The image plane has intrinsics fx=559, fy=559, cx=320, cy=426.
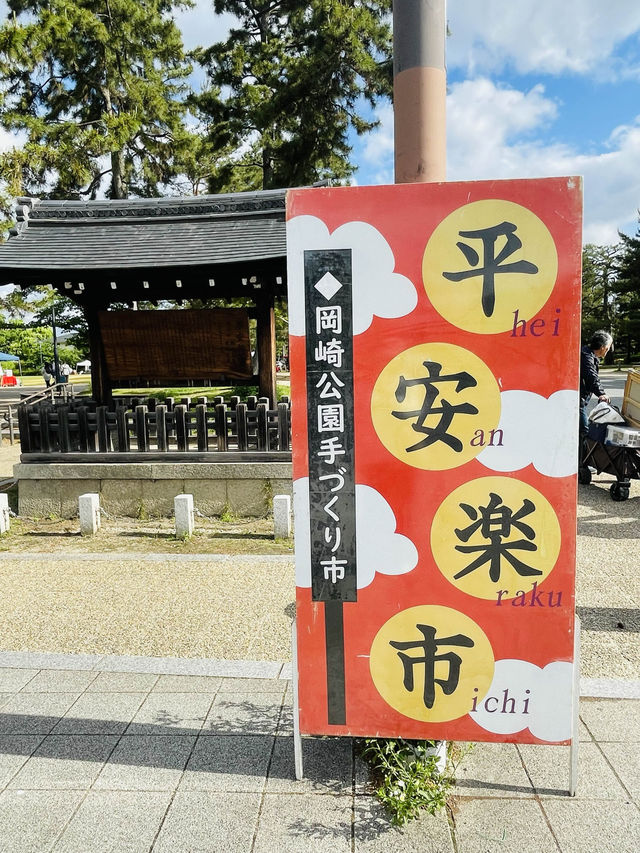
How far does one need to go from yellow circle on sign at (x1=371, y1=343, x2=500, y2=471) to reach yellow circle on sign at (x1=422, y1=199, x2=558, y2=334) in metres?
0.18

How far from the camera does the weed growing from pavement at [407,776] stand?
2.55 m

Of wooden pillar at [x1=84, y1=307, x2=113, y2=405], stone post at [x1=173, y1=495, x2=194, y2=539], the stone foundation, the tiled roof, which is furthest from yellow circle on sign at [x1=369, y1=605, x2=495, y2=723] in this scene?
wooden pillar at [x1=84, y1=307, x2=113, y2=405]

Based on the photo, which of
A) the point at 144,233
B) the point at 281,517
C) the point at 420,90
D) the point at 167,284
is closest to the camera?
the point at 420,90

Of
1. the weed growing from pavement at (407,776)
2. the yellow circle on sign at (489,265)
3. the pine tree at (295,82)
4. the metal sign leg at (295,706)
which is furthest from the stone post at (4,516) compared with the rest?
the pine tree at (295,82)

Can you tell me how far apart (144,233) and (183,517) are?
17.7ft

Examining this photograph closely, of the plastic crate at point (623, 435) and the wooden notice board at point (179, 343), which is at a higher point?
the wooden notice board at point (179, 343)

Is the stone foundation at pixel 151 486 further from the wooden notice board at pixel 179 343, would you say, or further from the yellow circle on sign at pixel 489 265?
the yellow circle on sign at pixel 489 265

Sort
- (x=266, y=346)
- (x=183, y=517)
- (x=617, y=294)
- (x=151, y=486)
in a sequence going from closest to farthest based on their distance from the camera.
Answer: (x=183, y=517), (x=151, y=486), (x=266, y=346), (x=617, y=294)

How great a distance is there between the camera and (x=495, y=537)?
8.29ft

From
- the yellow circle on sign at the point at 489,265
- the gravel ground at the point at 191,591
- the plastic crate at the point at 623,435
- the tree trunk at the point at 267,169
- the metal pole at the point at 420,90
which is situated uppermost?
the tree trunk at the point at 267,169

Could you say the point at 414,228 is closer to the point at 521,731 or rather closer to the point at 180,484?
the point at 521,731

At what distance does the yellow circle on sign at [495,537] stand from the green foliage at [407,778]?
886mm

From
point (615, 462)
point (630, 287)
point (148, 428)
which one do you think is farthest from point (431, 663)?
point (630, 287)

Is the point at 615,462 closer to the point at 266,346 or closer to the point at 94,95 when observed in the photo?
the point at 266,346
